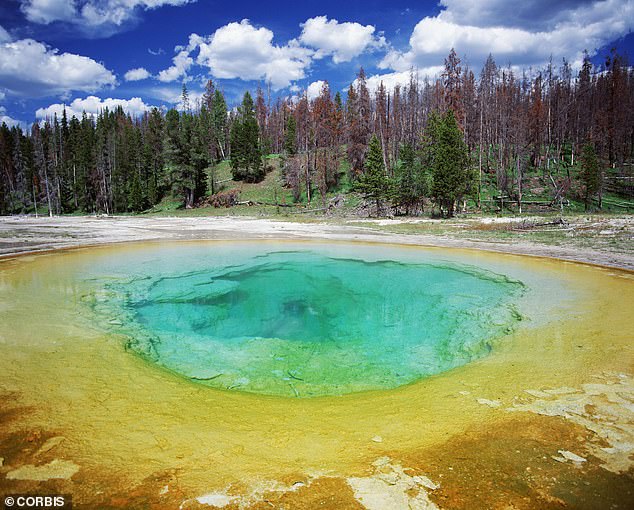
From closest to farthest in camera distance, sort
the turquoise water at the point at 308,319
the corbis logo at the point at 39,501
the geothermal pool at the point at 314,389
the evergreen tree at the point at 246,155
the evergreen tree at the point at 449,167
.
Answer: the corbis logo at the point at 39,501 < the geothermal pool at the point at 314,389 < the turquoise water at the point at 308,319 < the evergreen tree at the point at 449,167 < the evergreen tree at the point at 246,155

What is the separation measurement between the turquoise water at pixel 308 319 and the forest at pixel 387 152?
23219 mm

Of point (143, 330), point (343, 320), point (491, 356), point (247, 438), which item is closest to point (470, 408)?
point (491, 356)

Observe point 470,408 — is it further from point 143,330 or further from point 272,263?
point 272,263

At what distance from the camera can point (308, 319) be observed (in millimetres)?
10523

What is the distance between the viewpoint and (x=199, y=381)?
679 cm

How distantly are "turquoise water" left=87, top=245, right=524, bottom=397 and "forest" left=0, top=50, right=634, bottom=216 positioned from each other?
914 inches

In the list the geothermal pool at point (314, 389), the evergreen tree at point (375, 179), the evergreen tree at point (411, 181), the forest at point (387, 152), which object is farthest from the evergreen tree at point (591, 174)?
the geothermal pool at point (314, 389)

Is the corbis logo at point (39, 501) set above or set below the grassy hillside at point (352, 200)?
below

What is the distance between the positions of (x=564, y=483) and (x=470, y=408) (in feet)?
5.75

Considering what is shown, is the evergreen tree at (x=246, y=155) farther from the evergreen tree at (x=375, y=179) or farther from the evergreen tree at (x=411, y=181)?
the evergreen tree at (x=411, y=181)

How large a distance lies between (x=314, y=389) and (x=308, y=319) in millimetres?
4019

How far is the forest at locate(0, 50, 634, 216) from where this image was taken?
39094 mm

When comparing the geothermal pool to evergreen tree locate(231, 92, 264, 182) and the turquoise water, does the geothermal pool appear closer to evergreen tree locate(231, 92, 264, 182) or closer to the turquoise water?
the turquoise water

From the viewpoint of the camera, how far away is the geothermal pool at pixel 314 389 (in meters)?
3.89
